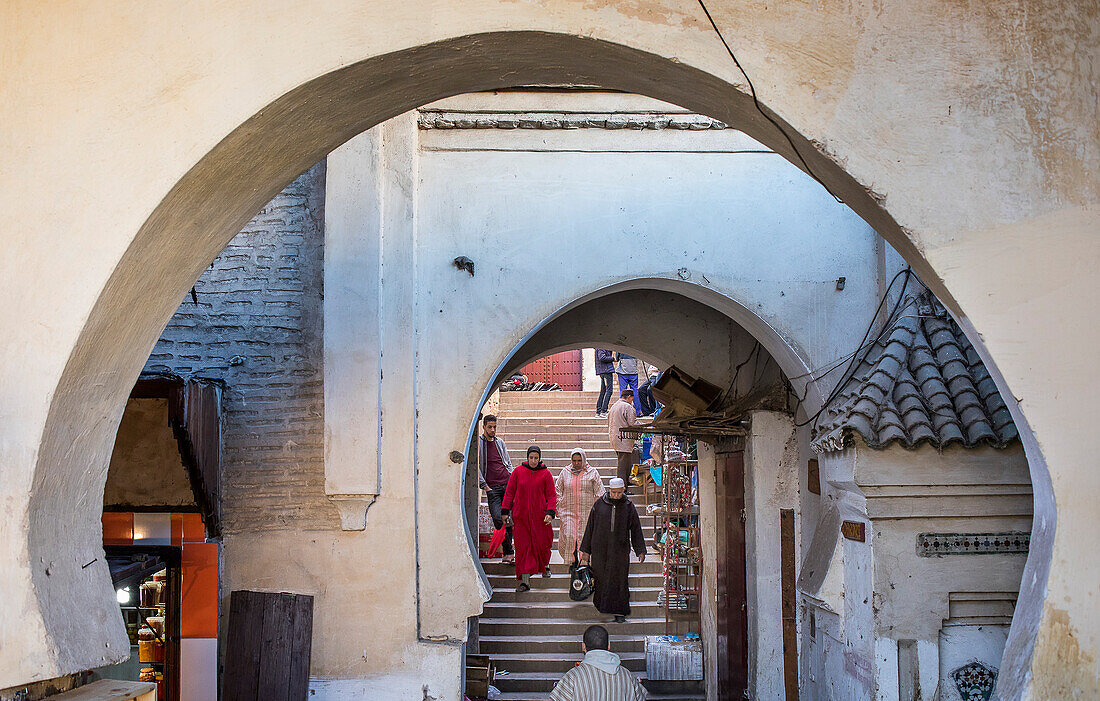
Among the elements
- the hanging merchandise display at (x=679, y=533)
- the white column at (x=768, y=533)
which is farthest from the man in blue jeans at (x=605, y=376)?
the white column at (x=768, y=533)

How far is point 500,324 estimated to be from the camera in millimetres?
6520

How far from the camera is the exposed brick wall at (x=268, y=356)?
6.49m

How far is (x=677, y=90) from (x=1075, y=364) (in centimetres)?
137

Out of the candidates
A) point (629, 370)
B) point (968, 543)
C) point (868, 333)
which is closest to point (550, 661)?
point (868, 333)

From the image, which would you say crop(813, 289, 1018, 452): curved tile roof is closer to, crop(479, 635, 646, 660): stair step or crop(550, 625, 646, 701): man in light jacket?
crop(550, 625, 646, 701): man in light jacket

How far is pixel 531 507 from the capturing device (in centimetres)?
1029

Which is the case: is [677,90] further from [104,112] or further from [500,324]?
[500,324]

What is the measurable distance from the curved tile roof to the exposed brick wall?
3.47m

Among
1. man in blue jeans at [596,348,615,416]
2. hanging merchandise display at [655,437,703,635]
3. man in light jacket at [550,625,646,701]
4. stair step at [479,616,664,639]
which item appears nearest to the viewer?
man in light jacket at [550,625,646,701]

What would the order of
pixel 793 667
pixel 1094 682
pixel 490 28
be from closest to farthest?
1. pixel 1094 682
2. pixel 490 28
3. pixel 793 667

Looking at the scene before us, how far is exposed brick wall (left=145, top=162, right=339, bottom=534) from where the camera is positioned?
21.3 ft

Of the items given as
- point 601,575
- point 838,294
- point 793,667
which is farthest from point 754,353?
point 601,575

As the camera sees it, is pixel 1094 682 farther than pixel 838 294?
No

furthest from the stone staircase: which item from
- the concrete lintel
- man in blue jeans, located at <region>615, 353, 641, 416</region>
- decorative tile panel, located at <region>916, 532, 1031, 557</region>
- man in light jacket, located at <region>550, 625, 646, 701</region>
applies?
decorative tile panel, located at <region>916, 532, 1031, 557</region>
